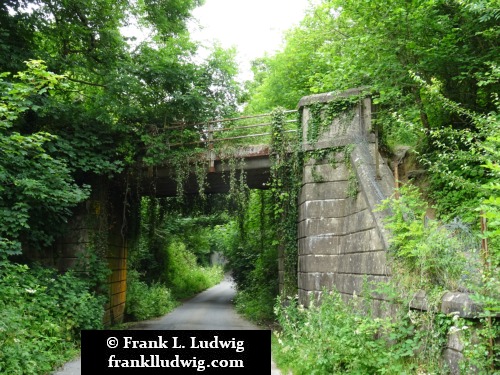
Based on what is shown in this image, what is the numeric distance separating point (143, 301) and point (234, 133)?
8.33m

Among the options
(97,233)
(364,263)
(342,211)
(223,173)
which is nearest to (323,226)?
(342,211)

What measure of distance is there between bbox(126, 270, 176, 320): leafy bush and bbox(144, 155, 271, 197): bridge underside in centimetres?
424

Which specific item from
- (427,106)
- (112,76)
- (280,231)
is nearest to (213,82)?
(112,76)

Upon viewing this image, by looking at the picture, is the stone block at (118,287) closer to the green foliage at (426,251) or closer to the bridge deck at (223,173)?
the bridge deck at (223,173)

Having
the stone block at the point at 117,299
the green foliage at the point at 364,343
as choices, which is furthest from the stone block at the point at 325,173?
the stone block at the point at 117,299

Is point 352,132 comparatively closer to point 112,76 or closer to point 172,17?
point 112,76

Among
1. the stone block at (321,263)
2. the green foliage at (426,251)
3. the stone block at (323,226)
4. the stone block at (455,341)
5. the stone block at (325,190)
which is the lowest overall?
the stone block at (455,341)

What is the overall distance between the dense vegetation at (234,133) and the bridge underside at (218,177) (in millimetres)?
403

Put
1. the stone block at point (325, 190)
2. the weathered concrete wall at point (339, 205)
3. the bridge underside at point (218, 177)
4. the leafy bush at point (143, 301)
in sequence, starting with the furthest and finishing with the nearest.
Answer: the leafy bush at point (143, 301) < the bridge underside at point (218, 177) < the stone block at point (325, 190) < the weathered concrete wall at point (339, 205)

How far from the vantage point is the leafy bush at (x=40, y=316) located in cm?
683

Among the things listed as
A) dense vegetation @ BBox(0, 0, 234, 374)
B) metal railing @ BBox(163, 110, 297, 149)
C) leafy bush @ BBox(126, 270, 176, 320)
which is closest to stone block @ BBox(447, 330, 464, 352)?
dense vegetation @ BBox(0, 0, 234, 374)

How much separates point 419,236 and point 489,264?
4.43ft

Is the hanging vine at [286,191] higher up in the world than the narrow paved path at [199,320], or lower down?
higher up

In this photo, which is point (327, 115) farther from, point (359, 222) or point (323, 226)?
point (359, 222)
